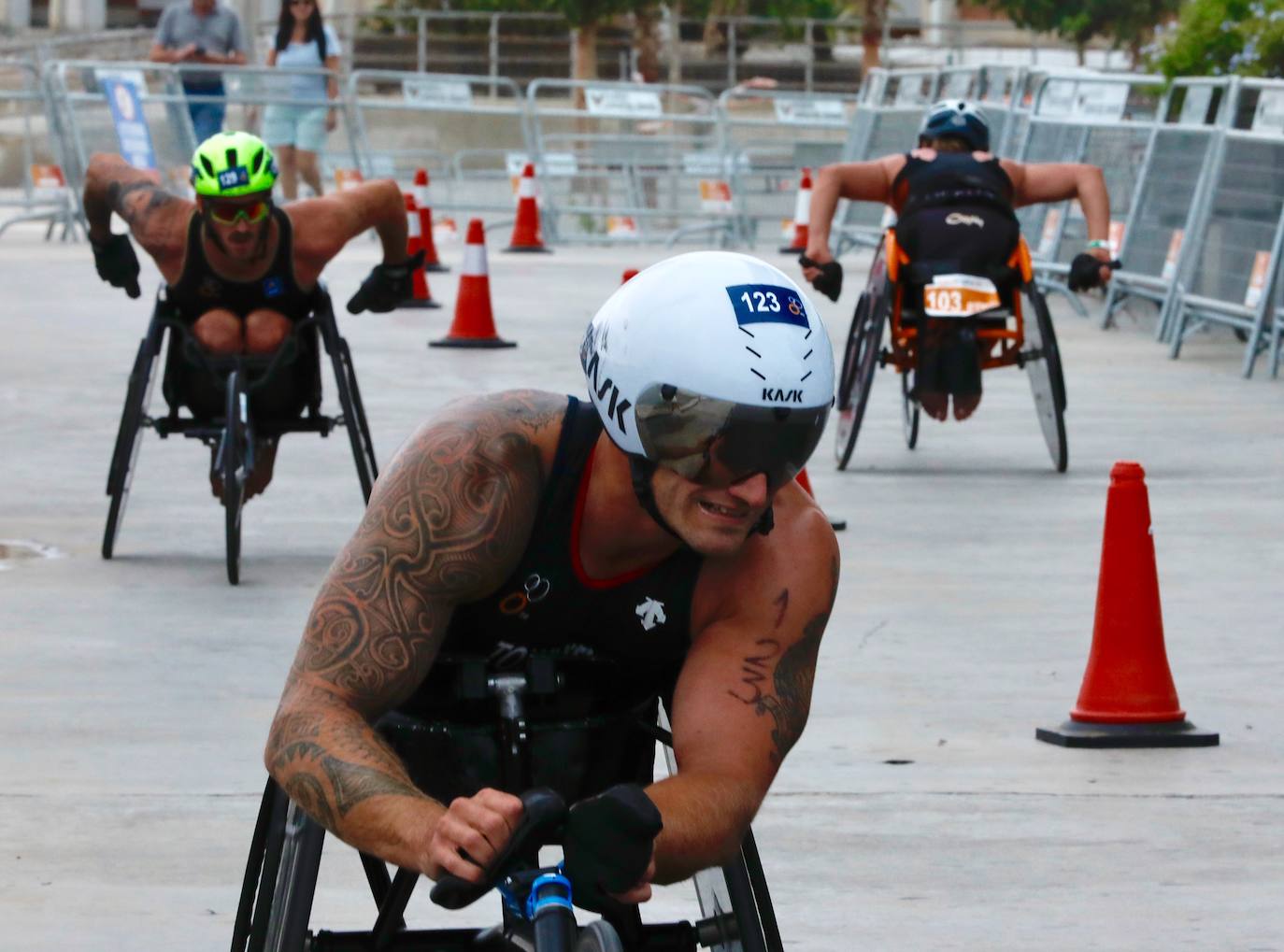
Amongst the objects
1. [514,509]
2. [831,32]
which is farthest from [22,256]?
[831,32]

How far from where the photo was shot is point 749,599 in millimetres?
3363

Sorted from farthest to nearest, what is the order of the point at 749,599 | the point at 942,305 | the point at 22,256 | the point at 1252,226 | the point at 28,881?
the point at 22,256, the point at 1252,226, the point at 942,305, the point at 28,881, the point at 749,599

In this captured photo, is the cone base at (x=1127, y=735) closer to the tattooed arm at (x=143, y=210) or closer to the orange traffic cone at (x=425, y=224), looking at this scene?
the tattooed arm at (x=143, y=210)

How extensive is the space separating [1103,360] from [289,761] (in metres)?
12.7

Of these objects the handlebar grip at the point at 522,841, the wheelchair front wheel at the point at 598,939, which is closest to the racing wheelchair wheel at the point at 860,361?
the wheelchair front wheel at the point at 598,939

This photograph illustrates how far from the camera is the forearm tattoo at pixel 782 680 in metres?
3.31

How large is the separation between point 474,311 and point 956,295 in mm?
5975

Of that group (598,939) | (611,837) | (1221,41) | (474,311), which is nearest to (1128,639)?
(598,939)

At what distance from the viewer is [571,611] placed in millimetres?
3346

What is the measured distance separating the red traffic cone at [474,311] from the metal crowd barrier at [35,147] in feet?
26.7

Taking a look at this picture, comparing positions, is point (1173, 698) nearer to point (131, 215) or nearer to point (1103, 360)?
point (131, 215)

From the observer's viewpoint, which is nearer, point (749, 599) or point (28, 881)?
point (749, 599)

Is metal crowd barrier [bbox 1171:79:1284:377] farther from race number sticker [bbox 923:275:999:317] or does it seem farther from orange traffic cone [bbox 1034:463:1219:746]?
orange traffic cone [bbox 1034:463:1219:746]

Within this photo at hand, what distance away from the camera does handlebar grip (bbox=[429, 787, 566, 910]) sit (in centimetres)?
276
